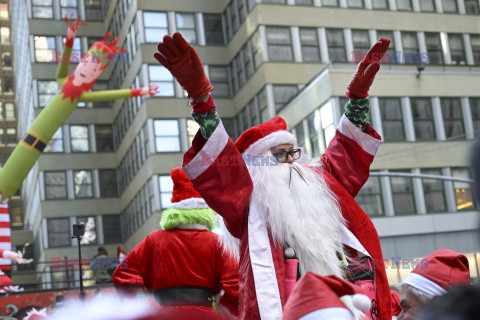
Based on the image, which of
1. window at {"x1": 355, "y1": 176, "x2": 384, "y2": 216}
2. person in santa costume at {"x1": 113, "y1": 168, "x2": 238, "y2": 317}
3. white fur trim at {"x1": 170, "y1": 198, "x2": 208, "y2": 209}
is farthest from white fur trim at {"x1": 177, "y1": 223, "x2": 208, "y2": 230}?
window at {"x1": 355, "y1": 176, "x2": 384, "y2": 216}

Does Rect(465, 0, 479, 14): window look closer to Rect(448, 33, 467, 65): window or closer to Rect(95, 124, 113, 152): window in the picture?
Rect(448, 33, 467, 65): window

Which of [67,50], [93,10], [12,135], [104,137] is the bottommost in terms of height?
[67,50]

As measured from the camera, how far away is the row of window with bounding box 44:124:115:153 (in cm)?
3947

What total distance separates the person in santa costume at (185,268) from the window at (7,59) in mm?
51920

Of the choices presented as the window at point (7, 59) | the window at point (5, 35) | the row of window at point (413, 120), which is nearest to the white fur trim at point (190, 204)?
the row of window at point (413, 120)

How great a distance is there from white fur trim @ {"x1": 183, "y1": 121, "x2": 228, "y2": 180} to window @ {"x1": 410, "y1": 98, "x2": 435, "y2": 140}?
2249 centimetres

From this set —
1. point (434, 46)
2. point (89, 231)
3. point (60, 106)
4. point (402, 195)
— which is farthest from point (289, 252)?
point (89, 231)

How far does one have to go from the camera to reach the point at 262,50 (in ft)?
93.6

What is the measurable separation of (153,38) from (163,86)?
2.08m

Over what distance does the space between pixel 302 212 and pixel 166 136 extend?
2761cm

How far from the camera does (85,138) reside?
4003cm

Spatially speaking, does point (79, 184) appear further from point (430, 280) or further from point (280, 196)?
point (430, 280)

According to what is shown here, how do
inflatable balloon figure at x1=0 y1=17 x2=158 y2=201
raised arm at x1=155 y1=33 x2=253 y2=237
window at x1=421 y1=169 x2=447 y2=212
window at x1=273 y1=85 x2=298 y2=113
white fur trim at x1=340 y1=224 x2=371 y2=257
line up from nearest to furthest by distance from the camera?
raised arm at x1=155 y1=33 x2=253 y2=237 < white fur trim at x1=340 y1=224 x2=371 y2=257 < inflatable balloon figure at x1=0 y1=17 x2=158 y2=201 < window at x1=421 y1=169 x2=447 y2=212 < window at x1=273 y1=85 x2=298 y2=113

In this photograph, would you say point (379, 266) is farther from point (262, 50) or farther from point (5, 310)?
point (262, 50)
